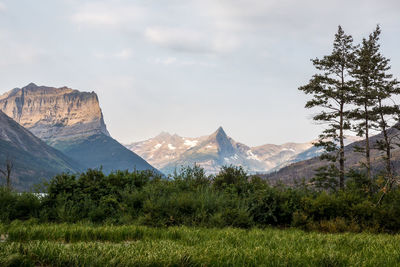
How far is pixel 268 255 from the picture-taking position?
16.9ft

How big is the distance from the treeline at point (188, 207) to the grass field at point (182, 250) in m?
2.17

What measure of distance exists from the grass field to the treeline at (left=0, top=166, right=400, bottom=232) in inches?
85.5

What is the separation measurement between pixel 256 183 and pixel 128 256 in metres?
8.99

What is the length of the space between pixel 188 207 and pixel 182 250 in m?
5.01

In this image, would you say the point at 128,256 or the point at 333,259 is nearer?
the point at 128,256

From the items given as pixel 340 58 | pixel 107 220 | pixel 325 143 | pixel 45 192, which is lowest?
pixel 107 220

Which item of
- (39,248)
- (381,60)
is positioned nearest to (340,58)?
(381,60)

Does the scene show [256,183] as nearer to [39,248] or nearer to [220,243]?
[220,243]

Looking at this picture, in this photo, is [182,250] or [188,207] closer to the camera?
[182,250]

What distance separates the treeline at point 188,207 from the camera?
31.6 ft

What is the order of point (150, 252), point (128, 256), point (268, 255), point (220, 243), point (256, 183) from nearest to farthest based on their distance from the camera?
point (128, 256) → point (150, 252) → point (268, 255) → point (220, 243) → point (256, 183)

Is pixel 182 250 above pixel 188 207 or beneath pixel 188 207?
beneath

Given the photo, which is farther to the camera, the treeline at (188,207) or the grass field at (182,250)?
the treeline at (188,207)

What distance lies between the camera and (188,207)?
1003 cm
